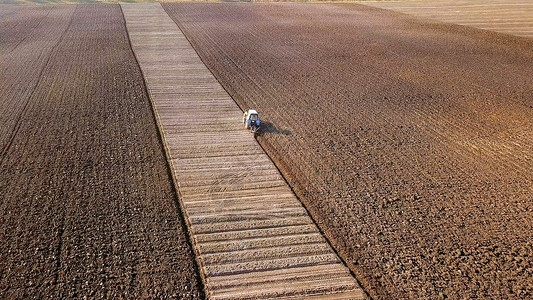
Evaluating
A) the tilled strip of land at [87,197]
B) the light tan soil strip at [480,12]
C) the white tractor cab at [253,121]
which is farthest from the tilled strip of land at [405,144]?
the light tan soil strip at [480,12]

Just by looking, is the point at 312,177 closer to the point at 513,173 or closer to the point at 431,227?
the point at 431,227

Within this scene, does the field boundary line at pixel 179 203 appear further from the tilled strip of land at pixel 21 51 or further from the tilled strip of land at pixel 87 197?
the tilled strip of land at pixel 21 51

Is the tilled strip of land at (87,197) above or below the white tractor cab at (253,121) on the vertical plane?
below

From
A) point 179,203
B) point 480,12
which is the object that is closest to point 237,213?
point 179,203

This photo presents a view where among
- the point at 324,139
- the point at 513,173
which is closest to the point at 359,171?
the point at 324,139

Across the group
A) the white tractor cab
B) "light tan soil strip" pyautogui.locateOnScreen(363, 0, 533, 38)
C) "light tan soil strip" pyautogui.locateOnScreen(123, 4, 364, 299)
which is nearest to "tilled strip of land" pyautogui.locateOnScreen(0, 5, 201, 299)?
"light tan soil strip" pyautogui.locateOnScreen(123, 4, 364, 299)

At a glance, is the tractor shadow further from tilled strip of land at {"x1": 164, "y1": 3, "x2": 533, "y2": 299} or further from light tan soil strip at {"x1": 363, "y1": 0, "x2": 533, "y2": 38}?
light tan soil strip at {"x1": 363, "y1": 0, "x2": 533, "y2": 38}
